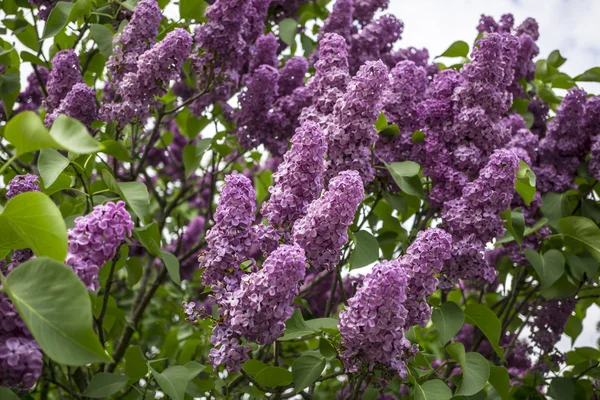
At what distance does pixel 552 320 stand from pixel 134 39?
1.75m

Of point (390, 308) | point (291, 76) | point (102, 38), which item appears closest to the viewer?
point (390, 308)

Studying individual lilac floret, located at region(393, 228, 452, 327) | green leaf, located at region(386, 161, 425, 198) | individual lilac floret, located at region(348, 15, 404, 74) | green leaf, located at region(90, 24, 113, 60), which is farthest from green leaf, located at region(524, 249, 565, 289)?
green leaf, located at region(90, 24, 113, 60)

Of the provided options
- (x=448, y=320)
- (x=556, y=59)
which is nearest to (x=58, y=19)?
(x=448, y=320)

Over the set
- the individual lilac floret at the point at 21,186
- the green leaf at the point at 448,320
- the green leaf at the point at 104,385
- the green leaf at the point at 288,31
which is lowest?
the green leaf at the point at 104,385

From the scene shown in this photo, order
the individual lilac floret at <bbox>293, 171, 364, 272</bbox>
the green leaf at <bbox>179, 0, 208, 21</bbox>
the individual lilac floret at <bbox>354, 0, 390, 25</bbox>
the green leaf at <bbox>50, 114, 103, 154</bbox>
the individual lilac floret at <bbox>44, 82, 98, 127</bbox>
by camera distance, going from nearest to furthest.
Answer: the green leaf at <bbox>50, 114, 103, 154</bbox> < the individual lilac floret at <bbox>293, 171, 364, 272</bbox> < the individual lilac floret at <bbox>44, 82, 98, 127</bbox> < the green leaf at <bbox>179, 0, 208, 21</bbox> < the individual lilac floret at <bbox>354, 0, 390, 25</bbox>

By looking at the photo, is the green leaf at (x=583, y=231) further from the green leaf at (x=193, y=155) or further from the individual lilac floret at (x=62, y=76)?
the individual lilac floret at (x=62, y=76)

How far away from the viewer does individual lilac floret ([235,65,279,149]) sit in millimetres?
2238

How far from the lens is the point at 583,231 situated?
2035mm

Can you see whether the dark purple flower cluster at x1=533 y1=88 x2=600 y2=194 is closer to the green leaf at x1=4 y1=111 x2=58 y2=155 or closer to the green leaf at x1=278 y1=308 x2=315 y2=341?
the green leaf at x1=278 y1=308 x2=315 y2=341

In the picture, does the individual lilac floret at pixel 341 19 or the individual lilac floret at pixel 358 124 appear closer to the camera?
the individual lilac floret at pixel 358 124

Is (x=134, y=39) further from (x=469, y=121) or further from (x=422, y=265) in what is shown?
(x=422, y=265)

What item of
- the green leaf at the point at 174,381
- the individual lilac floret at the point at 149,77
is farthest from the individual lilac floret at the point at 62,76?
the green leaf at the point at 174,381

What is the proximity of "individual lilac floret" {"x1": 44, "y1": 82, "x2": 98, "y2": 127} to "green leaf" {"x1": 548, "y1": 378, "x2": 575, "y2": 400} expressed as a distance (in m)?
1.78

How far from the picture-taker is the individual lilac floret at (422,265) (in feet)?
4.58
